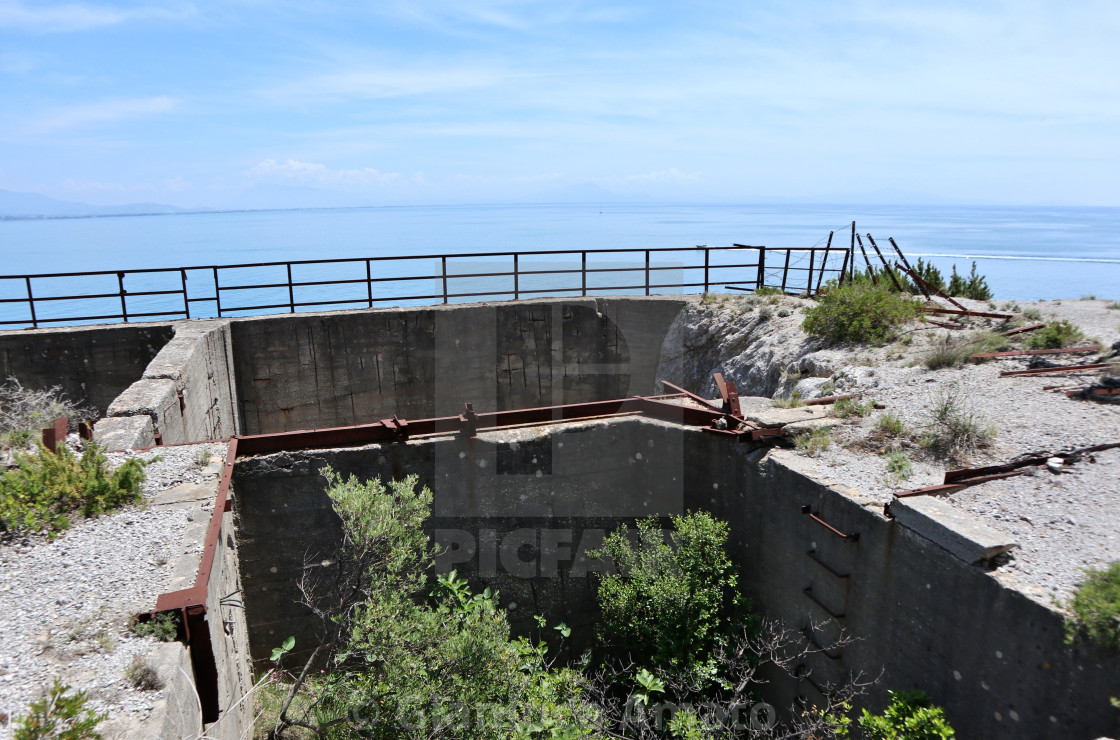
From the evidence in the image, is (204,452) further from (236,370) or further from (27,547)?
(236,370)

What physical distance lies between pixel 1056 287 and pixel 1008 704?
32052 mm

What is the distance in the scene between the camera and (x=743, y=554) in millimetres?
6832

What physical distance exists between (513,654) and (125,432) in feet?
13.9

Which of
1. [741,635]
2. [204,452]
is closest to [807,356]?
[741,635]

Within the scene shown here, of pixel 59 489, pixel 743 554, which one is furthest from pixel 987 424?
pixel 59 489

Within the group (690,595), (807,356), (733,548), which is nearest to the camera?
(690,595)

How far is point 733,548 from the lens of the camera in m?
6.97

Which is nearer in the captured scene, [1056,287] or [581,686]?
[581,686]

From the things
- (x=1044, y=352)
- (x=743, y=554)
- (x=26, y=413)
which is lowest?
(x=743, y=554)

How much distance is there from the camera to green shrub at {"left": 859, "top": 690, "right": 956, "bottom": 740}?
4.28m

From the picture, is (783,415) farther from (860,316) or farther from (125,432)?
(125,432)

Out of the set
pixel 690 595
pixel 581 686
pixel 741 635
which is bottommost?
pixel 581 686

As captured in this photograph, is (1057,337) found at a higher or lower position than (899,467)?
higher

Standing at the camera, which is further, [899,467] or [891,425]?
[891,425]
